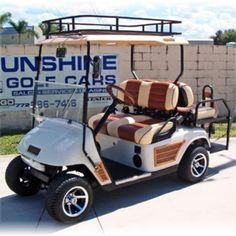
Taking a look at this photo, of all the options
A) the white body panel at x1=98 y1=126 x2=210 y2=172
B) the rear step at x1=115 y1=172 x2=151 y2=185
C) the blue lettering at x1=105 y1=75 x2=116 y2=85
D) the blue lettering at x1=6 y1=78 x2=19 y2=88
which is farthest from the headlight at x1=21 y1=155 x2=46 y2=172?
the blue lettering at x1=105 y1=75 x2=116 y2=85

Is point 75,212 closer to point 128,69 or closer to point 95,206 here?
point 95,206

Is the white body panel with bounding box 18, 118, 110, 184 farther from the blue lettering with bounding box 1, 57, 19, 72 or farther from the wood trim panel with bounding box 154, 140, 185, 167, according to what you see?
the blue lettering with bounding box 1, 57, 19, 72

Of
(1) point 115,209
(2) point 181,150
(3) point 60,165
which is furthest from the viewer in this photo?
(2) point 181,150

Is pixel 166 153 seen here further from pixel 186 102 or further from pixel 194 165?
pixel 186 102

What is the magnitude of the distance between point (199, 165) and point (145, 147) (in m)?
0.91

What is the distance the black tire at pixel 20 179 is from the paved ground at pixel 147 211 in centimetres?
9

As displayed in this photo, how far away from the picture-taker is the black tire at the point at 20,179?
4.60 m

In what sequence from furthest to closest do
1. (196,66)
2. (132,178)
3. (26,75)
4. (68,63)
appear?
(196,66)
(68,63)
(26,75)
(132,178)

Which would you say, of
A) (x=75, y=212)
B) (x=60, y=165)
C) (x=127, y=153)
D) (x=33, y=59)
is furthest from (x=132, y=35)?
(x=33, y=59)

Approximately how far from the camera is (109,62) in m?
8.56

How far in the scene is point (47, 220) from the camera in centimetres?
409

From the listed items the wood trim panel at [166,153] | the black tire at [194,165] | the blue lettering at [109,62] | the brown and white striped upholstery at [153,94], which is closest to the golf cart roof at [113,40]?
the brown and white striped upholstery at [153,94]

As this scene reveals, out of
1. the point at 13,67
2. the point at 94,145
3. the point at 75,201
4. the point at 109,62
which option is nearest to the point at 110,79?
the point at 109,62

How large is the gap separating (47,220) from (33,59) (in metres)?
4.63
